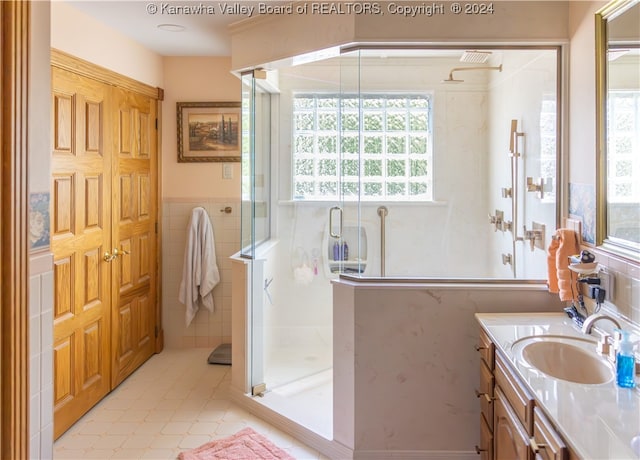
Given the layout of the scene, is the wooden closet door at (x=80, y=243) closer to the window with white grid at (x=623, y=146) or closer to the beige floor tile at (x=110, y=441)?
the beige floor tile at (x=110, y=441)

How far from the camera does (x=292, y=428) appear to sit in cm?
274

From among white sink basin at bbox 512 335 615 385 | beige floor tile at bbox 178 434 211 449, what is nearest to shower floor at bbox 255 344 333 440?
beige floor tile at bbox 178 434 211 449

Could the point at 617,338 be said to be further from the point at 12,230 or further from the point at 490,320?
the point at 12,230

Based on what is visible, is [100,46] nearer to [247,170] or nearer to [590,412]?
[247,170]

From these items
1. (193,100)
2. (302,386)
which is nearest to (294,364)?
(302,386)

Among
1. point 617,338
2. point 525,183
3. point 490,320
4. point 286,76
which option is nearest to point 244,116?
point 286,76

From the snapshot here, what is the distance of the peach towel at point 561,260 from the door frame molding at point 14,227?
6.53 feet

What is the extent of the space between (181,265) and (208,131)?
1093mm

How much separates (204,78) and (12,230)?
2899 millimetres

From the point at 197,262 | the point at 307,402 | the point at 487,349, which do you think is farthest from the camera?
the point at 197,262

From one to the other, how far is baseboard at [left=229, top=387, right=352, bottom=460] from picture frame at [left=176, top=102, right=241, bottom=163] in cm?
182

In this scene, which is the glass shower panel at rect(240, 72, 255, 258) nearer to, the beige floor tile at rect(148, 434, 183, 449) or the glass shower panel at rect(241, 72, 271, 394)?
the glass shower panel at rect(241, 72, 271, 394)

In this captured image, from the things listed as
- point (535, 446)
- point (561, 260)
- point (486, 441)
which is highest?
point (561, 260)

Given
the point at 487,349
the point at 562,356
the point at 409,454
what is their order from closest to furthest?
1. the point at 562,356
2. the point at 487,349
3. the point at 409,454
